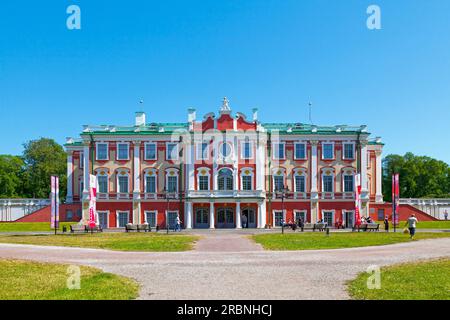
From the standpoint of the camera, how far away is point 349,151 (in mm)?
61000

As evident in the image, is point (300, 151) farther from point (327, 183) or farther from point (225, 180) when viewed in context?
point (225, 180)

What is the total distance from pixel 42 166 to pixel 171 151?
38196 millimetres

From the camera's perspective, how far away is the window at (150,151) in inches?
2398

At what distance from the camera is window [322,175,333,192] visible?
2395 inches

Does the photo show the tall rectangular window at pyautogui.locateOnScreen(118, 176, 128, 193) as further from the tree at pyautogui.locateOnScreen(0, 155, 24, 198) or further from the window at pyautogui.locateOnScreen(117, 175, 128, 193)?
the tree at pyautogui.locateOnScreen(0, 155, 24, 198)

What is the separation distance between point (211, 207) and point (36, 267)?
4042 centimetres

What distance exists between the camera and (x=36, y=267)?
1770 centimetres

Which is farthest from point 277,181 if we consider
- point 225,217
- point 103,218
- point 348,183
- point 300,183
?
point 103,218

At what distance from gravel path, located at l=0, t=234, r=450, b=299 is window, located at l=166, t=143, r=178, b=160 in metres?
34.8

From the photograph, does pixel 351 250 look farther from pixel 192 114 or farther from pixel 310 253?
pixel 192 114

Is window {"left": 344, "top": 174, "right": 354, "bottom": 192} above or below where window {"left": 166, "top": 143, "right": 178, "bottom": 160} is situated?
below

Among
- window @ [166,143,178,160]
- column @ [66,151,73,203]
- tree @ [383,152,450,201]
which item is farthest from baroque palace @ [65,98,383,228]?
tree @ [383,152,450,201]
